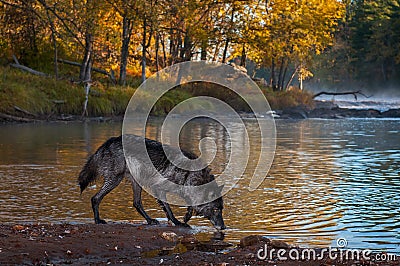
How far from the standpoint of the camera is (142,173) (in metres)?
8.76

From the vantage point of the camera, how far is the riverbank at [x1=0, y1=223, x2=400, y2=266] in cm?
622

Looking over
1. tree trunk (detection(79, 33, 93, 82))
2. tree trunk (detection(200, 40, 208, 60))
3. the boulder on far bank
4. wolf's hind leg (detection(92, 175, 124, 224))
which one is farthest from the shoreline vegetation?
wolf's hind leg (detection(92, 175, 124, 224))

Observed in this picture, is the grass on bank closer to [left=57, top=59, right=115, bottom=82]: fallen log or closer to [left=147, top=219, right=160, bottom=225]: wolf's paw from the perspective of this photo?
[left=57, top=59, right=115, bottom=82]: fallen log

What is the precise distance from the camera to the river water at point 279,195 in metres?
8.38

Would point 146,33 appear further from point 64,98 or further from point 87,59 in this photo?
point 64,98

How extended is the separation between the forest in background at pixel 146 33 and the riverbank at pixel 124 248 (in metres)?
21.9

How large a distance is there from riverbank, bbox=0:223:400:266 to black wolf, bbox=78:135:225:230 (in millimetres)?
685

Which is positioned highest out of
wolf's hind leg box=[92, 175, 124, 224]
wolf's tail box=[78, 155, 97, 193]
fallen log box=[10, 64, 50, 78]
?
fallen log box=[10, 64, 50, 78]

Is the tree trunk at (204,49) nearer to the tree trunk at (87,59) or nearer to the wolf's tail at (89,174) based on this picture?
the tree trunk at (87,59)

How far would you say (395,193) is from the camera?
1103 cm

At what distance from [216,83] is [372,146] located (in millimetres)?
17354

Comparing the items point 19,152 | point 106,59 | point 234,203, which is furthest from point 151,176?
point 106,59

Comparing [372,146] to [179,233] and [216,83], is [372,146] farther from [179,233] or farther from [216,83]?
[216,83]

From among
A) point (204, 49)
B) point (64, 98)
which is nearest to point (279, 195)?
point (64, 98)
